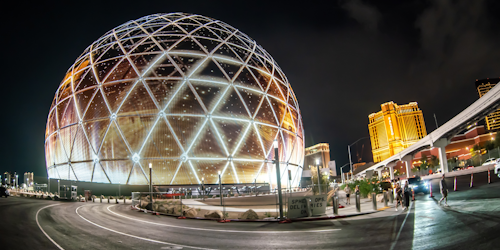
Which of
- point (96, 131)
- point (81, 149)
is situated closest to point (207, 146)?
point (96, 131)

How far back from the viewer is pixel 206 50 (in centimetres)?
3131

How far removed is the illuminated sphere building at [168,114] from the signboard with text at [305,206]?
13.9 m

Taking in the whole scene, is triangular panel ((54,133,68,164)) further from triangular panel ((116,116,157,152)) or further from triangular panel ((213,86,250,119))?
triangular panel ((213,86,250,119))

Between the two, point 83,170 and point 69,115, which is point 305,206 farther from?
point 69,115

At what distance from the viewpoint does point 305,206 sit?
14.5 meters

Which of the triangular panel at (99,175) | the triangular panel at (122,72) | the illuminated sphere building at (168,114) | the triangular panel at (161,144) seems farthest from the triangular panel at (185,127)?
the triangular panel at (99,175)

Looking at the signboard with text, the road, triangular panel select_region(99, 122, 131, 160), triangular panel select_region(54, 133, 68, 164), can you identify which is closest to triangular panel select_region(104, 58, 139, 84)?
triangular panel select_region(99, 122, 131, 160)

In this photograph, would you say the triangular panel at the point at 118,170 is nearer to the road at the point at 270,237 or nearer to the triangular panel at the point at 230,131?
the triangular panel at the point at 230,131

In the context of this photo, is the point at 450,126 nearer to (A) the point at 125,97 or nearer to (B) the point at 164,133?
(B) the point at 164,133

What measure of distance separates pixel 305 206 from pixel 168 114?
55.8 feet

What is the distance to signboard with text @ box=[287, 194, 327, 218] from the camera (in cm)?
1408

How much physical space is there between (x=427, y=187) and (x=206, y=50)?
2501 centimetres

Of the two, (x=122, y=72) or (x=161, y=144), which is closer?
(x=161, y=144)

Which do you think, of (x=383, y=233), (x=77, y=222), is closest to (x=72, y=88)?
(x=77, y=222)
